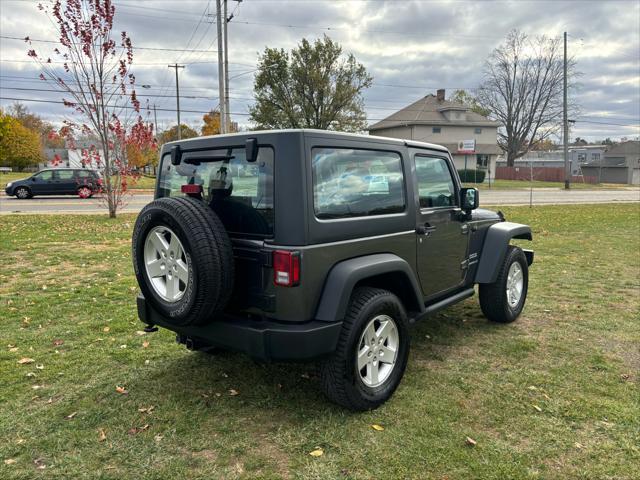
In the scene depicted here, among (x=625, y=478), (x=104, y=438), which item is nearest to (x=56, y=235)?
(x=104, y=438)

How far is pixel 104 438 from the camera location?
9.43 ft

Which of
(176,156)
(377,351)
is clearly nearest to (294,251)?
(377,351)

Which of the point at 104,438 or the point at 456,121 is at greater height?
the point at 456,121

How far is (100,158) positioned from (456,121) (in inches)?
1630

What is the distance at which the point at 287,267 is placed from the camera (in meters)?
2.77

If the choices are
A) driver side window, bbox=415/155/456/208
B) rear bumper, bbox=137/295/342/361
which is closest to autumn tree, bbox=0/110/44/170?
driver side window, bbox=415/155/456/208

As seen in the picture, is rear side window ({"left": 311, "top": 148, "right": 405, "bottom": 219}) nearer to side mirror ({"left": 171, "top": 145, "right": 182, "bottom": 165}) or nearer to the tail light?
the tail light

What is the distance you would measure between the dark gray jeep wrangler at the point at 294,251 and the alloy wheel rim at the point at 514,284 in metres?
1.69

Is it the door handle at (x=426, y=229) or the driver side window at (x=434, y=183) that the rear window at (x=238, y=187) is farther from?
the driver side window at (x=434, y=183)

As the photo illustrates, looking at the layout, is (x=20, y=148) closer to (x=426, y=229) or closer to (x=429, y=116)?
(x=429, y=116)

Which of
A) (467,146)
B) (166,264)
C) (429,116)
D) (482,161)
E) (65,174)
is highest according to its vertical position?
(429,116)

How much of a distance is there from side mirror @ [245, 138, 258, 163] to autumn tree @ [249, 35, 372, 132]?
36125 millimetres

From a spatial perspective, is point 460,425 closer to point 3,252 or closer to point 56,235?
point 3,252

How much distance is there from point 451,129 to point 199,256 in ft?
161
